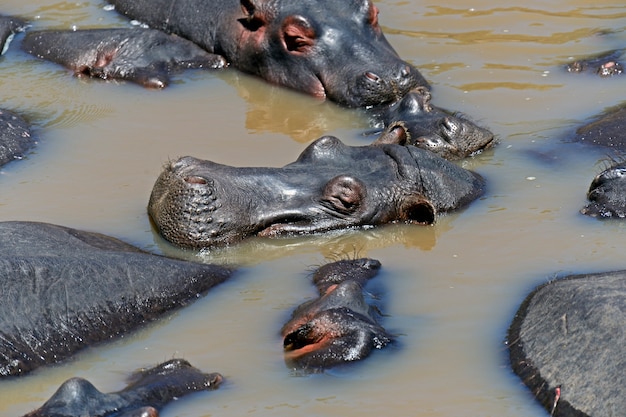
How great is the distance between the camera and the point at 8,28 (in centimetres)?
1155

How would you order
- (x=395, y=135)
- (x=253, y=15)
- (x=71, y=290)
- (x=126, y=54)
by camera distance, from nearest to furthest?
(x=71, y=290) → (x=395, y=135) → (x=253, y=15) → (x=126, y=54)

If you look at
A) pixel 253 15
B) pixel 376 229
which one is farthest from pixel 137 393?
pixel 253 15

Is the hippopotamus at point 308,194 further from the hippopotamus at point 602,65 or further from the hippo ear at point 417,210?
the hippopotamus at point 602,65

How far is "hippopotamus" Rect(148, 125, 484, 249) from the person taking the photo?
732 centimetres

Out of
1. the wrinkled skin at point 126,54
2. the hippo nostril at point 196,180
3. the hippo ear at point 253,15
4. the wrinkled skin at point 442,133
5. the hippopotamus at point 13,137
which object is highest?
the hippo ear at point 253,15

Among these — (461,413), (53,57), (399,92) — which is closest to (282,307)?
(461,413)

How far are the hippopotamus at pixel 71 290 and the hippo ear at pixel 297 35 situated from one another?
3448mm

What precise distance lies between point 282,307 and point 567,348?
156 cm

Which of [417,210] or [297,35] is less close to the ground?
[297,35]

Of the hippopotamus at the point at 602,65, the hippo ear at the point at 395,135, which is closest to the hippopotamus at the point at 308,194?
the hippo ear at the point at 395,135

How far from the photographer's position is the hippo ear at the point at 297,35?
394 inches

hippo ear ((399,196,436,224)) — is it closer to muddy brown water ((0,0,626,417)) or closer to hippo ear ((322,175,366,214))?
muddy brown water ((0,0,626,417))

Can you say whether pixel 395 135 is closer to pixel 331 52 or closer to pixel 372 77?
pixel 372 77

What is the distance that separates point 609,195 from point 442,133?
144 centimetres
